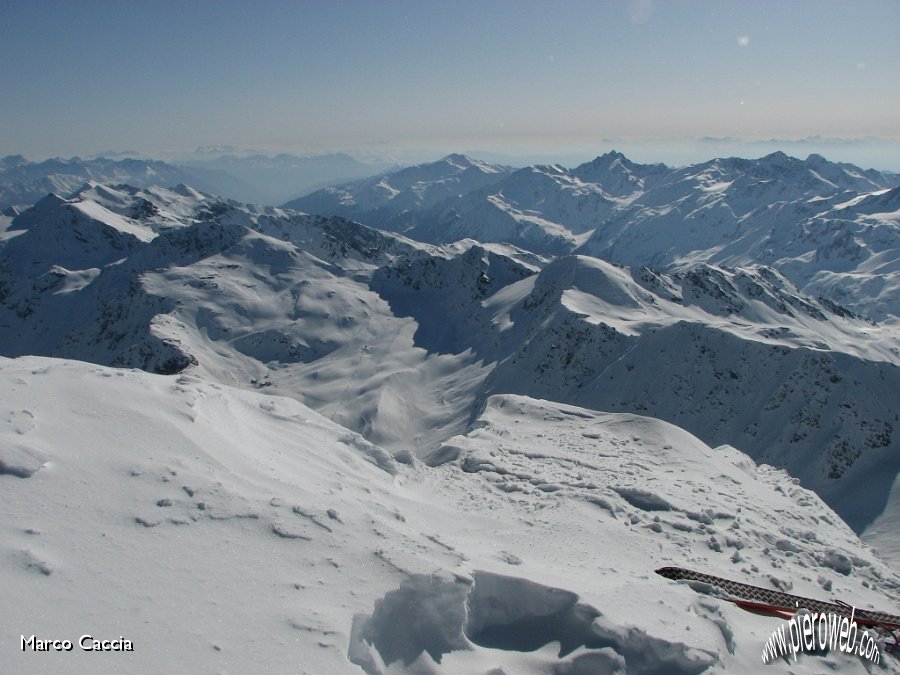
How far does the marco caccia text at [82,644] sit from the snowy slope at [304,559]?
102 millimetres

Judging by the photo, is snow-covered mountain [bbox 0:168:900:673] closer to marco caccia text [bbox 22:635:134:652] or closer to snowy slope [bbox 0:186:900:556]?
marco caccia text [bbox 22:635:134:652]

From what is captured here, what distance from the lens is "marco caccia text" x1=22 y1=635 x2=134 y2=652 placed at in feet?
23.0

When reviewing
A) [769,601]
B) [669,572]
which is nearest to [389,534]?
[669,572]

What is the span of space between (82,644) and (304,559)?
3.56 m

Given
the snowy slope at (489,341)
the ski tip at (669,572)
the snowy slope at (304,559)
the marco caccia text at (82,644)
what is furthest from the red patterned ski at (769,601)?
the snowy slope at (489,341)

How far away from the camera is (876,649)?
452 inches

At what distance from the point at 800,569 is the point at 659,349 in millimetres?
70562

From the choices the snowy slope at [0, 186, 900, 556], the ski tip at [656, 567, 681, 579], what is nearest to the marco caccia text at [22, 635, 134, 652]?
the ski tip at [656, 567, 681, 579]

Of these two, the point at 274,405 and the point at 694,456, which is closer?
the point at 274,405

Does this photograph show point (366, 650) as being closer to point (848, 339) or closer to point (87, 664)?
point (87, 664)

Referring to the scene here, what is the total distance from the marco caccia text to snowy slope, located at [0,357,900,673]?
0.34 feet

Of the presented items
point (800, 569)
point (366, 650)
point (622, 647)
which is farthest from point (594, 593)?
point (800, 569)

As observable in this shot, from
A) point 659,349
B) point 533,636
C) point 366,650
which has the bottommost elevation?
point 659,349

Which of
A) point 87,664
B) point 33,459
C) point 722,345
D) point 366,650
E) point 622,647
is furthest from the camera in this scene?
point 722,345
